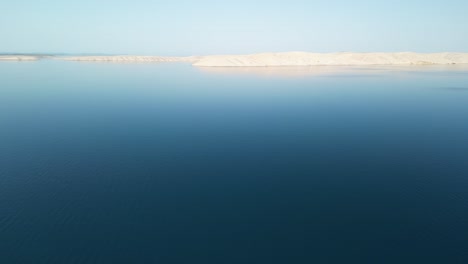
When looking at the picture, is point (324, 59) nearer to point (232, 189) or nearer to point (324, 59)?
point (324, 59)

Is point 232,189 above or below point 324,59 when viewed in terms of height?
below

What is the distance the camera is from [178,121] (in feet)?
90.5

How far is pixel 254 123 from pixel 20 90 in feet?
136

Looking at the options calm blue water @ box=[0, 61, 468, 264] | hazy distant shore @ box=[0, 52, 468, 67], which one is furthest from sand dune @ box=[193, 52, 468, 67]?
calm blue water @ box=[0, 61, 468, 264]

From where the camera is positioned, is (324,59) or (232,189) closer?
(232,189)

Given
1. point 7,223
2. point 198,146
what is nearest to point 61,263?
point 7,223

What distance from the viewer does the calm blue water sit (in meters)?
10.2

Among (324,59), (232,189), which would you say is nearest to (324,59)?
(324,59)

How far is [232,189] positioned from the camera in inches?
560

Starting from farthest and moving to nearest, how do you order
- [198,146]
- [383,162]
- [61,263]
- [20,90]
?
[20,90], [198,146], [383,162], [61,263]

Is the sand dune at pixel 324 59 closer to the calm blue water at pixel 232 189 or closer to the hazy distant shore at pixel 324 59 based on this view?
the hazy distant shore at pixel 324 59


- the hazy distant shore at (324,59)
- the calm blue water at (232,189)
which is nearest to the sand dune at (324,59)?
the hazy distant shore at (324,59)

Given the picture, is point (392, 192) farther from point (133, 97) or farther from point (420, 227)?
point (133, 97)

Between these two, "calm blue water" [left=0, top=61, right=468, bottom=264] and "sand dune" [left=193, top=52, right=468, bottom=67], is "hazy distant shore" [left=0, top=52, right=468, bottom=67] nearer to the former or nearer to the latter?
"sand dune" [left=193, top=52, right=468, bottom=67]
